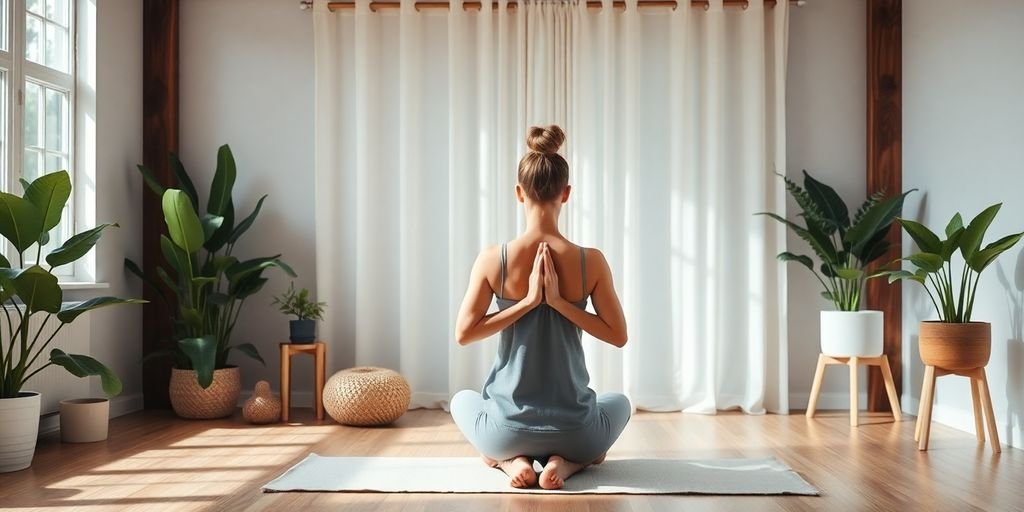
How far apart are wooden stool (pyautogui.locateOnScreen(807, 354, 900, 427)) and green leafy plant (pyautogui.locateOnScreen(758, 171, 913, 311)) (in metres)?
0.26

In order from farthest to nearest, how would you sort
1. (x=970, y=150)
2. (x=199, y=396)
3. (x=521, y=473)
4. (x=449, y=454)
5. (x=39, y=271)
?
1. (x=199, y=396)
2. (x=970, y=150)
3. (x=449, y=454)
4. (x=39, y=271)
5. (x=521, y=473)

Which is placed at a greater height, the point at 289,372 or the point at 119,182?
the point at 119,182

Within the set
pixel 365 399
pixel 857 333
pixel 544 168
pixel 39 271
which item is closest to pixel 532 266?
pixel 544 168

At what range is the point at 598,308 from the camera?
9.65ft

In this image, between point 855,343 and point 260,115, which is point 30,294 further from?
point 855,343

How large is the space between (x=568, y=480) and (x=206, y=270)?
250 cm

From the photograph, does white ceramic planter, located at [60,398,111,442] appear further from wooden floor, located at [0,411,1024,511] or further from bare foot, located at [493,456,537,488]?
bare foot, located at [493,456,537,488]

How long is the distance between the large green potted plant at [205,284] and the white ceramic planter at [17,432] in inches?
37.9

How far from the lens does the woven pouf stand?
4.12m

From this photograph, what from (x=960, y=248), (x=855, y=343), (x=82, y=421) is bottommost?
(x=82, y=421)

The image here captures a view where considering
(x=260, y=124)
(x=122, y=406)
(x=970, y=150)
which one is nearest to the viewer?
(x=970, y=150)

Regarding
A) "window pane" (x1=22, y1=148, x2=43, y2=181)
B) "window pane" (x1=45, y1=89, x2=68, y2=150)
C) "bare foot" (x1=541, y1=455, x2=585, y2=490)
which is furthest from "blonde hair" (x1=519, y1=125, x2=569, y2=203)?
"window pane" (x1=45, y1=89, x2=68, y2=150)

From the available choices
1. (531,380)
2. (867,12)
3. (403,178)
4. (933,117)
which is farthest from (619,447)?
(867,12)

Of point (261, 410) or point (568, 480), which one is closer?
point (568, 480)
